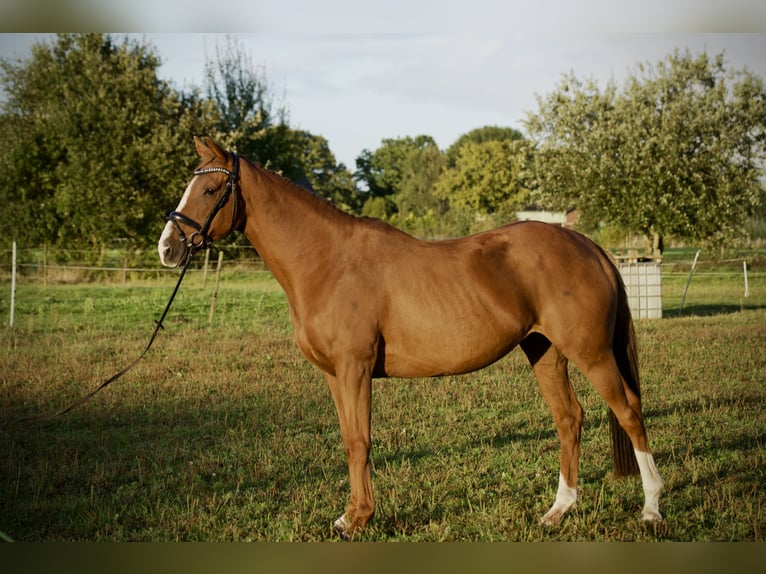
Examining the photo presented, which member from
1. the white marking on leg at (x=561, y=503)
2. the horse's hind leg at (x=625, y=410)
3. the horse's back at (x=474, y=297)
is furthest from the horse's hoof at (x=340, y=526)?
the horse's hind leg at (x=625, y=410)

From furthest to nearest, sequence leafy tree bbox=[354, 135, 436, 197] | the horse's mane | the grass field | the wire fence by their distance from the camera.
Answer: leafy tree bbox=[354, 135, 436, 197]
the wire fence
the horse's mane
the grass field

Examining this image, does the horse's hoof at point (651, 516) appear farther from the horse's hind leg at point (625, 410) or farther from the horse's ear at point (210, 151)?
the horse's ear at point (210, 151)

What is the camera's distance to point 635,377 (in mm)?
4703

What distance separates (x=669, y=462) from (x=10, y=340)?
1045 centimetres

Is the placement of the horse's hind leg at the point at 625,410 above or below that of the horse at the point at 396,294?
below

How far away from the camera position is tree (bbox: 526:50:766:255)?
1923cm

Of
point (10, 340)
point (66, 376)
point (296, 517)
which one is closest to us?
point (296, 517)

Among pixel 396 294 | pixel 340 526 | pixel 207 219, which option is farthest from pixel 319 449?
pixel 207 219

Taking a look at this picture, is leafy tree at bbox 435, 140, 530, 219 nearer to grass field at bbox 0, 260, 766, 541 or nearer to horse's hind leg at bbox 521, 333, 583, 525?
grass field at bbox 0, 260, 766, 541

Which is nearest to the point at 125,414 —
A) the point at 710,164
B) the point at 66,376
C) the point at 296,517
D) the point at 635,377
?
the point at 66,376

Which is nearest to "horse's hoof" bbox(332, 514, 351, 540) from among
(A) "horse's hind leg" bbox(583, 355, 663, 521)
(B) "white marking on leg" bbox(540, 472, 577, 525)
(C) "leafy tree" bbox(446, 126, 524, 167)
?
(B) "white marking on leg" bbox(540, 472, 577, 525)

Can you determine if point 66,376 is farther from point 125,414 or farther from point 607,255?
point 607,255

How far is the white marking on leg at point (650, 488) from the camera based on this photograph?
4.23 m

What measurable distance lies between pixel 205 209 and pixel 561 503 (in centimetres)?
305
